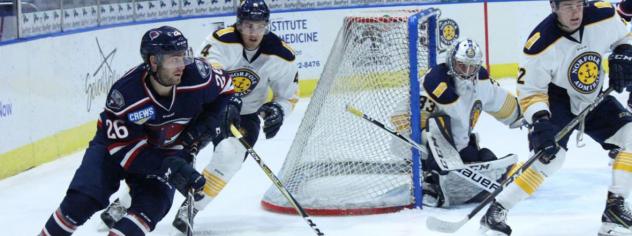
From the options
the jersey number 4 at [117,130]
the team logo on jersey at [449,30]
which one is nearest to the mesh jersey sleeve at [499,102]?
the jersey number 4 at [117,130]

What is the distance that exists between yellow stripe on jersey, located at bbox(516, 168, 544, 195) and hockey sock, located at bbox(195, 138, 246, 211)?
1.24m

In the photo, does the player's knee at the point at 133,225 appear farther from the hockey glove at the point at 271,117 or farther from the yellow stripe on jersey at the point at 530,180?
the yellow stripe on jersey at the point at 530,180

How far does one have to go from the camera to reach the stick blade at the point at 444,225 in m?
4.74

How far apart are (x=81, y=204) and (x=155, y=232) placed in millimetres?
1197

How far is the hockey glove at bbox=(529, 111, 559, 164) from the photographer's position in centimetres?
454

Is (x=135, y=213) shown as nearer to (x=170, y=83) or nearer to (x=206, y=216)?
(x=170, y=83)

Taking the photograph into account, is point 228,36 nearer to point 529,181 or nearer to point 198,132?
point 198,132

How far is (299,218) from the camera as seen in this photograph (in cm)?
538

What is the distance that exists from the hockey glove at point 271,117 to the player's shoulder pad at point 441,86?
0.71 metres

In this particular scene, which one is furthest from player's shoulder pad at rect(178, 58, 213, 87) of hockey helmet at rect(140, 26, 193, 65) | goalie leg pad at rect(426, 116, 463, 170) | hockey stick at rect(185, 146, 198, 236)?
goalie leg pad at rect(426, 116, 463, 170)

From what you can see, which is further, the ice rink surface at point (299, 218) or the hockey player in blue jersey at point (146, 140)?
the ice rink surface at point (299, 218)

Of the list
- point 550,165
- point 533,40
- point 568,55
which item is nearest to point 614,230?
point 550,165

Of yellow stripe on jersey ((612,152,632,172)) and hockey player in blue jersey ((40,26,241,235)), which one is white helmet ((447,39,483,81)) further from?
hockey player in blue jersey ((40,26,241,235))

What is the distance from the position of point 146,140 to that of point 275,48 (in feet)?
4.47
